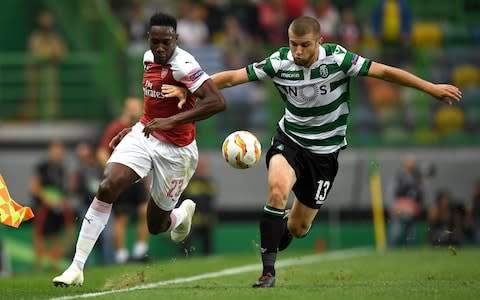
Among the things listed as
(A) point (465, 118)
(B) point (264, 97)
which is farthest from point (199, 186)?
(A) point (465, 118)

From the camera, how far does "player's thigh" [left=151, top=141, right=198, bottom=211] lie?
37.6 ft

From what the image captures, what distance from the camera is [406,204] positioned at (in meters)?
22.3

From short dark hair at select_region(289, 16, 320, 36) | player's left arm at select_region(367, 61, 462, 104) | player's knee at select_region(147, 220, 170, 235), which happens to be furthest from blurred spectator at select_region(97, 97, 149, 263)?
player's left arm at select_region(367, 61, 462, 104)

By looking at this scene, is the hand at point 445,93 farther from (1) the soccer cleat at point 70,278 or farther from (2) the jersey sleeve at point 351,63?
(1) the soccer cleat at point 70,278

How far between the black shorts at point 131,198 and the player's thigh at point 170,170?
268 inches

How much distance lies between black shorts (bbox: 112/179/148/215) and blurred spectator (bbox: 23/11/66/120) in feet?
15.0

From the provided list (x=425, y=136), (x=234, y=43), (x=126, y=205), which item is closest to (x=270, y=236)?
(x=126, y=205)

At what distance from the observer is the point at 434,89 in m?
10.8

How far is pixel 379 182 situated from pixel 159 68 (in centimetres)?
1280

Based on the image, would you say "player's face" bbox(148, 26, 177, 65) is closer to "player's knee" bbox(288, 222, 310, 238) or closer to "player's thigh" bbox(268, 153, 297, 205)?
"player's thigh" bbox(268, 153, 297, 205)

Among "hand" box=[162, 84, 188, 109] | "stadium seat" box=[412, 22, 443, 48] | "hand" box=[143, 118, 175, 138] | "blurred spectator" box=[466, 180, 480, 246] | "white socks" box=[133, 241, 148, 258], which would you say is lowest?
"blurred spectator" box=[466, 180, 480, 246]

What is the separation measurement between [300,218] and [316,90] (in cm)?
153

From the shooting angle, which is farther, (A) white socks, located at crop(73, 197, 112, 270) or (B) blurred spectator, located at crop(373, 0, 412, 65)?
(B) blurred spectator, located at crop(373, 0, 412, 65)

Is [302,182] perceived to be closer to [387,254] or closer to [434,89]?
[434,89]
